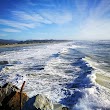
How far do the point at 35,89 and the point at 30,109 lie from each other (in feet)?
20.3

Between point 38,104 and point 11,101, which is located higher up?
point 38,104

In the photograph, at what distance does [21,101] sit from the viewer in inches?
255

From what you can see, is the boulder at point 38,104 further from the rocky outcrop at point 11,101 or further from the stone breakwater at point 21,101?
the rocky outcrop at point 11,101

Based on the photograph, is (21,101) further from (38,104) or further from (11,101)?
(38,104)

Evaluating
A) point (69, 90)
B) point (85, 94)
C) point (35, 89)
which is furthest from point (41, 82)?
point (85, 94)

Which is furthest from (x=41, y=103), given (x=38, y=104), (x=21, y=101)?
(x=21, y=101)

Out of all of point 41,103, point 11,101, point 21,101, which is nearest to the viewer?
point 41,103

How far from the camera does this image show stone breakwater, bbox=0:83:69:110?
5.43 metres

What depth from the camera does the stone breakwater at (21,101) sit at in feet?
17.8

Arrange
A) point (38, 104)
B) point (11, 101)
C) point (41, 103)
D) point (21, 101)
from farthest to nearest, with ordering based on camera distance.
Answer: point (21, 101) < point (11, 101) < point (41, 103) < point (38, 104)

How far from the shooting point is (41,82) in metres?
13.2

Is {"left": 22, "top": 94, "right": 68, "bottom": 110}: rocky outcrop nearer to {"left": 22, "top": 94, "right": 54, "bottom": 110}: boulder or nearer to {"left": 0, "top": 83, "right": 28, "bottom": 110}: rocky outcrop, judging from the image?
{"left": 22, "top": 94, "right": 54, "bottom": 110}: boulder

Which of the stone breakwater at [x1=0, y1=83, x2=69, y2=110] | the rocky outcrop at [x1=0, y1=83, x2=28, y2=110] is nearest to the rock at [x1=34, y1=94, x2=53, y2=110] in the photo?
the stone breakwater at [x1=0, y1=83, x2=69, y2=110]

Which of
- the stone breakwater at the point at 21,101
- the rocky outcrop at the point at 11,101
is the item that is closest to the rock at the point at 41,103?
the stone breakwater at the point at 21,101
